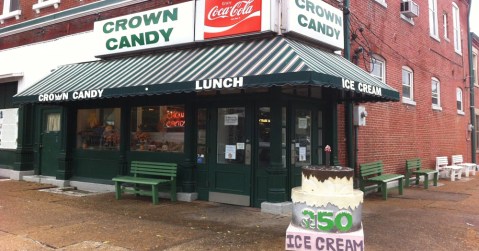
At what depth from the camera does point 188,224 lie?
6.83m

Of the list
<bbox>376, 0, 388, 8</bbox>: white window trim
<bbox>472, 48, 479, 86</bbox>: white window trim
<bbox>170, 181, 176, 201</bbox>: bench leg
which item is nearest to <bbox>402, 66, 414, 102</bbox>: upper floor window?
<bbox>376, 0, 388, 8</bbox>: white window trim

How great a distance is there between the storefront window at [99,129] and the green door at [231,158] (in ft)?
10.2

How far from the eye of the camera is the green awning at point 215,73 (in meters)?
6.59

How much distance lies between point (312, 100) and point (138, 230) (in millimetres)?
4574

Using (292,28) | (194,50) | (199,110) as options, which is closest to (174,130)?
(199,110)

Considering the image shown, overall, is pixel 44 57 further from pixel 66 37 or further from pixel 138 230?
pixel 138 230

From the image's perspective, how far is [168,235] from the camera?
20.1 ft

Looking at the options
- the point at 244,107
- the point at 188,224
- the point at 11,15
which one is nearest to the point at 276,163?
the point at 244,107

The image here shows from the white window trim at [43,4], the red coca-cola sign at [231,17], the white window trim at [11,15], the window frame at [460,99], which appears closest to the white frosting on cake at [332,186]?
the red coca-cola sign at [231,17]

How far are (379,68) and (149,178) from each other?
23.4 feet

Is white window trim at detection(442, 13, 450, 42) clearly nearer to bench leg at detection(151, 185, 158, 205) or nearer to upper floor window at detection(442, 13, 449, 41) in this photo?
upper floor window at detection(442, 13, 449, 41)

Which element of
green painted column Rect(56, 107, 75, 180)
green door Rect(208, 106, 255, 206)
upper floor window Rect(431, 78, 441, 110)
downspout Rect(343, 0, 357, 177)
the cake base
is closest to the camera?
the cake base

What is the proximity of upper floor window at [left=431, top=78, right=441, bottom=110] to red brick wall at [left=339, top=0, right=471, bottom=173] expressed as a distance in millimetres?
201

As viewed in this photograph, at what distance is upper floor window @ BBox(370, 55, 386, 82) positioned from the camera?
444 inches
